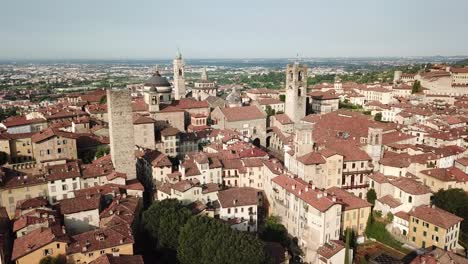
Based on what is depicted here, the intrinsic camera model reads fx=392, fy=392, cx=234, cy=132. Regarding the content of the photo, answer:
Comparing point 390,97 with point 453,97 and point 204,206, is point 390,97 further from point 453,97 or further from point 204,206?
point 204,206

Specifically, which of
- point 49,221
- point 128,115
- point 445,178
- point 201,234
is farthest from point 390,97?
point 49,221

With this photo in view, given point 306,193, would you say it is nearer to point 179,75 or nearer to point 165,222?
point 165,222

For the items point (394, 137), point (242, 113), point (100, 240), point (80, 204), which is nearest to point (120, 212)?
point (80, 204)

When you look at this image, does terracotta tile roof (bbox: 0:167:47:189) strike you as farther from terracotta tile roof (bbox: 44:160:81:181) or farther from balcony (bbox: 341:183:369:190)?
balcony (bbox: 341:183:369:190)

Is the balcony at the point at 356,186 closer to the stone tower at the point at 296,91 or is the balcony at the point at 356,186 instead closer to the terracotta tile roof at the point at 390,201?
the terracotta tile roof at the point at 390,201

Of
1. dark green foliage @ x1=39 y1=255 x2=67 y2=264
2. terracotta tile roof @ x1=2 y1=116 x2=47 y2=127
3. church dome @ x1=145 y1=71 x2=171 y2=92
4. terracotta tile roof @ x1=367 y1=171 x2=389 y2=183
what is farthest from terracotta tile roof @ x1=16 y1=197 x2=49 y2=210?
terracotta tile roof @ x1=367 y1=171 x2=389 y2=183
